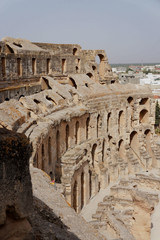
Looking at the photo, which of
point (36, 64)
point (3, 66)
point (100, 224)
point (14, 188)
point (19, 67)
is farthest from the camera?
point (36, 64)

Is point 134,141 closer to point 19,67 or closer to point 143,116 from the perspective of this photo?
point 143,116

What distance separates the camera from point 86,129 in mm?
24953

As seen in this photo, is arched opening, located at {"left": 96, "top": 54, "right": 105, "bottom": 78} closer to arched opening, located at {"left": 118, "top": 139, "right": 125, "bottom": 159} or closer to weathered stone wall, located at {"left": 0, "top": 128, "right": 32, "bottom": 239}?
arched opening, located at {"left": 118, "top": 139, "right": 125, "bottom": 159}

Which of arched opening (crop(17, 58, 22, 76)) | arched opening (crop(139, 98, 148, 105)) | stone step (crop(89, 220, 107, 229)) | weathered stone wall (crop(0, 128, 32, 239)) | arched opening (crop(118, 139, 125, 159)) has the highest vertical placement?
arched opening (crop(17, 58, 22, 76))

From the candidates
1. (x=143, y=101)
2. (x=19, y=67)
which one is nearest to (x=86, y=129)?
(x=19, y=67)

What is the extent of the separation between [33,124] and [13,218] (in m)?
11.5

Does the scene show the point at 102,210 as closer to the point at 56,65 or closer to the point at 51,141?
the point at 51,141

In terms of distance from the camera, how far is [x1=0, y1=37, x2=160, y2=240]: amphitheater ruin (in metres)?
16.7

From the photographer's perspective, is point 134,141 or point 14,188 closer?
point 14,188

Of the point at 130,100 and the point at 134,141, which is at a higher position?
the point at 130,100

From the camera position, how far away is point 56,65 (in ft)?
92.8

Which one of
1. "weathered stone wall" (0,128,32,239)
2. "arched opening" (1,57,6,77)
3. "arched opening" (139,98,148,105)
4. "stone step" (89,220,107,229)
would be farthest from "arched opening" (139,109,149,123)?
"weathered stone wall" (0,128,32,239)

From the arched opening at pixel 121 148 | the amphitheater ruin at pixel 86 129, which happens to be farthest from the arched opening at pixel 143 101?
the arched opening at pixel 121 148

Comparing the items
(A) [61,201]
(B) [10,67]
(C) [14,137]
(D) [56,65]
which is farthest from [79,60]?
(C) [14,137]
